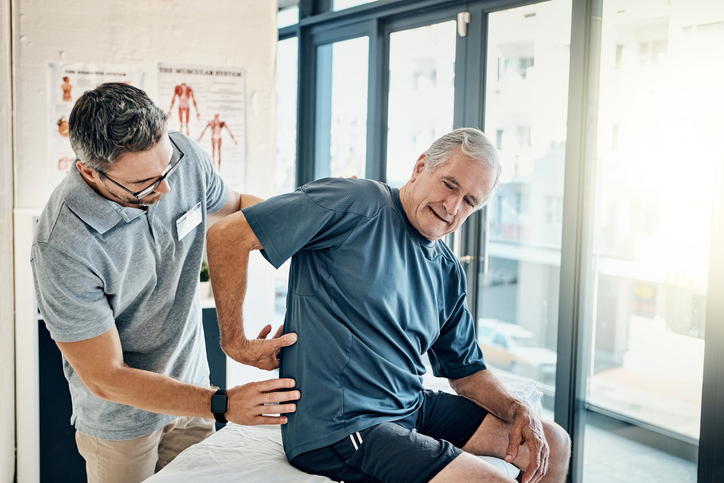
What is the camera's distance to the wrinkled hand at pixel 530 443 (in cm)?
158

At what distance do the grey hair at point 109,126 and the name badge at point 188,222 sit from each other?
31cm

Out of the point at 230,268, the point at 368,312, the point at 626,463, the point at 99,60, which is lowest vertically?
the point at 626,463

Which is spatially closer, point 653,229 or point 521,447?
point 521,447

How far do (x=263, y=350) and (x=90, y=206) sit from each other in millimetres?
537

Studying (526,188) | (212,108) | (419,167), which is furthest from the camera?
(526,188)

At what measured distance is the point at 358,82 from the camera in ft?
12.7

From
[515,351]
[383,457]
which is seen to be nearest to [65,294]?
[383,457]

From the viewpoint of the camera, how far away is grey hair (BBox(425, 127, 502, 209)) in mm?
1550

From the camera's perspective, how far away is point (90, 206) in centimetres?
140

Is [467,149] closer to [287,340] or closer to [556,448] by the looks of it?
[287,340]

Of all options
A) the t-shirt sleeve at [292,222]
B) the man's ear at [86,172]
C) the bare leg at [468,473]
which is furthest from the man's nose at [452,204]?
the man's ear at [86,172]

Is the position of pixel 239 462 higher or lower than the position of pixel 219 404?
lower

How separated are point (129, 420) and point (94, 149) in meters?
0.78

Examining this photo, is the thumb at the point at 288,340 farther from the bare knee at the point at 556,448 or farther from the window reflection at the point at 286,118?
the window reflection at the point at 286,118
